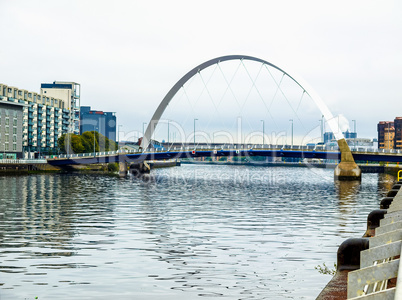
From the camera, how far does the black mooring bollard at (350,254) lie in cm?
1184

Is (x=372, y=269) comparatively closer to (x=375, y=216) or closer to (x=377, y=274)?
(x=377, y=274)

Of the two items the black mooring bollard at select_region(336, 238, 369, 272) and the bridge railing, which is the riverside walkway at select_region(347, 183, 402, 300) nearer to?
the black mooring bollard at select_region(336, 238, 369, 272)

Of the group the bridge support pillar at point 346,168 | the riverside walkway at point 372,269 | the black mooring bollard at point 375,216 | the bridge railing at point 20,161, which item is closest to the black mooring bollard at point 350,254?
the riverside walkway at point 372,269

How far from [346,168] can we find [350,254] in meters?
99.7

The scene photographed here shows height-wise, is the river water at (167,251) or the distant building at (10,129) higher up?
the distant building at (10,129)

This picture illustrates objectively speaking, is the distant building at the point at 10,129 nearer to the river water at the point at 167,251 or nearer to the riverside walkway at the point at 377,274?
the river water at the point at 167,251

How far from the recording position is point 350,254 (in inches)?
468

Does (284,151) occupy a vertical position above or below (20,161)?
above

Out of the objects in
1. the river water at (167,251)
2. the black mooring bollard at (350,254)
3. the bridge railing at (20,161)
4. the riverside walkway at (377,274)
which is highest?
the riverside walkway at (377,274)

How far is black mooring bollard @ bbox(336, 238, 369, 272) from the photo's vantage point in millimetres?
11836

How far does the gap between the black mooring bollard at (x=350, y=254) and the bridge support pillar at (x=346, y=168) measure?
97.2 meters

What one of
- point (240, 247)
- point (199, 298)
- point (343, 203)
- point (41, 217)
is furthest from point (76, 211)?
point (199, 298)

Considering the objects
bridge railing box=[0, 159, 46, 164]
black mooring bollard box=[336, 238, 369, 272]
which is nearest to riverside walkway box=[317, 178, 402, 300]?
black mooring bollard box=[336, 238, 369, 272]

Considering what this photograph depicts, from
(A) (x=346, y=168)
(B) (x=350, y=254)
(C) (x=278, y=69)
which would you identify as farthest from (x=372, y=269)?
(A) (x=346, y=168)
